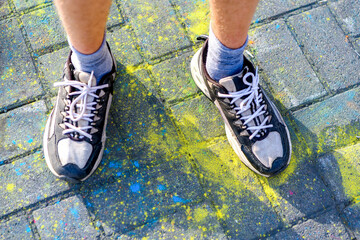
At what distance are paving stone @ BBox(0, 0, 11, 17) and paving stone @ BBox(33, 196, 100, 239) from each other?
1.32 m

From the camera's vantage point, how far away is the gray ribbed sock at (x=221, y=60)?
5.60 feet

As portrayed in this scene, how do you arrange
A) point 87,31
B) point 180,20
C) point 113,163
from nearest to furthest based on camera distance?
point 87,31 < point 113,163 < point 180,20

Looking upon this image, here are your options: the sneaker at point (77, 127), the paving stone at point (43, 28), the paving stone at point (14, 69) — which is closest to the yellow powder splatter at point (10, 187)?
the sneaker at point (77, 127)

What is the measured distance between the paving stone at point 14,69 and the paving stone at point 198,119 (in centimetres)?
88

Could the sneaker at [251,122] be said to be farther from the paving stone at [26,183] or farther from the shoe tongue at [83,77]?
the paving stone at [26,183]

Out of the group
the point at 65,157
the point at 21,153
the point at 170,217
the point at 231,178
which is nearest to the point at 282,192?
the point at 231,178

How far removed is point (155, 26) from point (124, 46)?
25 centimetres

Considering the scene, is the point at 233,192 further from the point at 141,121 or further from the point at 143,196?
the point at 141,121

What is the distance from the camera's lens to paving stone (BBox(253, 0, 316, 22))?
2.33 meters

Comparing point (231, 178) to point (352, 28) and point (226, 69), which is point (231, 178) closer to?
point (226, 69)

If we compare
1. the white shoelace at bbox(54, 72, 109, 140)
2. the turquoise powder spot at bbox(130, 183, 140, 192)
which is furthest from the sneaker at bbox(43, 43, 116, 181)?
the turquoise powder spot at bbox(130, 183, 140, 192)

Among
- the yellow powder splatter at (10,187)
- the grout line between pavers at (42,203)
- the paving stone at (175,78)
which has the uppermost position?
the paving stone at (175,78)

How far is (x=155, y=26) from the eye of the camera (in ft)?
7.52

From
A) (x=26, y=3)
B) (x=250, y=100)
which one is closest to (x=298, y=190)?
(x=250, y=100)
